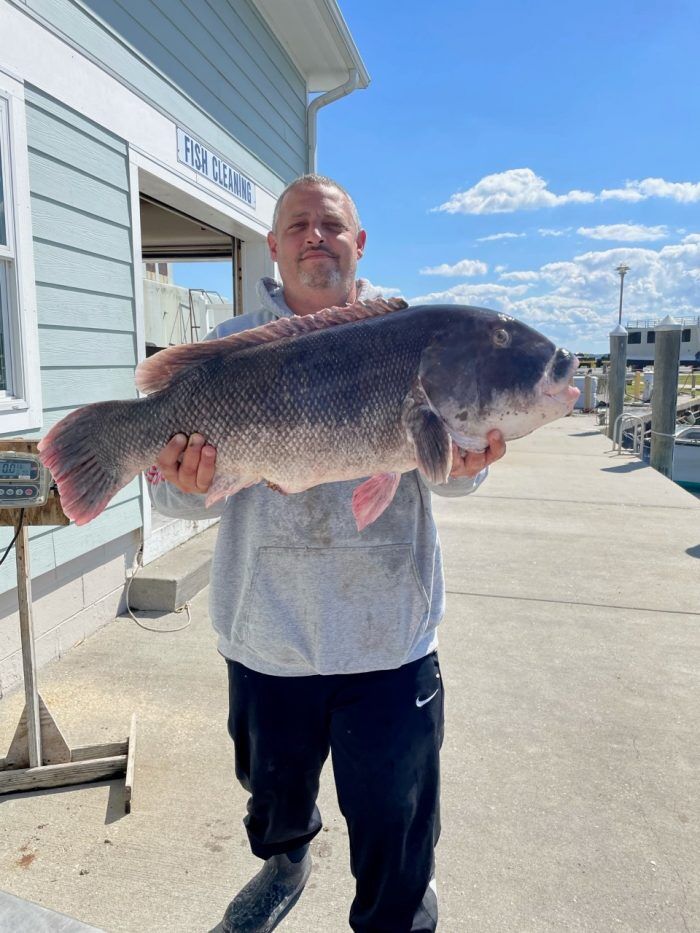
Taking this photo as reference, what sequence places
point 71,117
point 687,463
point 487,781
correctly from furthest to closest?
point 687,463
point 71,117
point 487,781

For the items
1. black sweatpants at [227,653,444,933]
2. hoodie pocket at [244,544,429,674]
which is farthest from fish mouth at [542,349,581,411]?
black sweatpants at [227,653,444,933]

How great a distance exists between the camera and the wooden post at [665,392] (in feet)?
41.6

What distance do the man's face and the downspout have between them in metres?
6.53

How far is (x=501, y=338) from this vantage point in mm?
1869

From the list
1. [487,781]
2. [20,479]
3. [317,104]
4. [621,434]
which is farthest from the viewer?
[621,434]

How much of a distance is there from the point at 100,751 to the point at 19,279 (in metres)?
2.35

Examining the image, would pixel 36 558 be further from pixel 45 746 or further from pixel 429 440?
pixel 429 440

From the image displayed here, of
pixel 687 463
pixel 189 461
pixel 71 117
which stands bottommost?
pixel 687 463

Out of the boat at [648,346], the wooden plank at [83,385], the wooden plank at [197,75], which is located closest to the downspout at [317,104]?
the wooden plank at [197,75]

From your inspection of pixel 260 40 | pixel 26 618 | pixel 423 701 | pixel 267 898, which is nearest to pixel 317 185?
pixel 423 701

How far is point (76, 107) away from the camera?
3.89 meters

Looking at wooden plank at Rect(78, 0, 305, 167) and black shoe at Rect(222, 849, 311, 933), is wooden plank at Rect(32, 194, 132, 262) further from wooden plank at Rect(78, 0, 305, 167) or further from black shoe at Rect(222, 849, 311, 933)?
black shoe at Rect(222, 849, 311, 933)

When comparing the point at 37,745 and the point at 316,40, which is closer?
the point at 37,745

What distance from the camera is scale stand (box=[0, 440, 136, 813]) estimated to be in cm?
264
